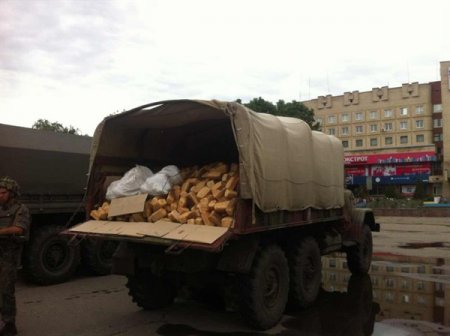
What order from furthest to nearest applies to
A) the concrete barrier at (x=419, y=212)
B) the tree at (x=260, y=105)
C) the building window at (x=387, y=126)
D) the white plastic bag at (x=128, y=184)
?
the building window at (x=387, y=126), the tree at (x=260, y=105), the concrete barrier at (x=419, y=212), the white plastic bag at (x=128, y=184)

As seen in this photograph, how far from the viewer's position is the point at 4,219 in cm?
590

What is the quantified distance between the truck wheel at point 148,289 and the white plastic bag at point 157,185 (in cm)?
119

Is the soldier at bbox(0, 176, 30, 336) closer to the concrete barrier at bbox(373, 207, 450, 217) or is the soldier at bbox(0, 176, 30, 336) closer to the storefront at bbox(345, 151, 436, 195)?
the concrete barrier at bbox(373, 207, 450, 217)

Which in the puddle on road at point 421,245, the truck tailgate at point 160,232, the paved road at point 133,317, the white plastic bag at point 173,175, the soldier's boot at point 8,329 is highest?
the white plastic bag at point 173,175

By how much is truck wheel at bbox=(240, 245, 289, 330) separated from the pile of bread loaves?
84 cm

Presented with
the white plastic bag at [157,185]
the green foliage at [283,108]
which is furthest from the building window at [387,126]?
the white plastic bag at [157,185]

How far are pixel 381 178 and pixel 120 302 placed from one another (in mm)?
68966

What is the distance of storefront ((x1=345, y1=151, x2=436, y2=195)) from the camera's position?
70.4 meters

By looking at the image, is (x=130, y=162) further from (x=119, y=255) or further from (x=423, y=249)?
(x=423, y=249)

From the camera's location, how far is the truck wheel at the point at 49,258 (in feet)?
29.7

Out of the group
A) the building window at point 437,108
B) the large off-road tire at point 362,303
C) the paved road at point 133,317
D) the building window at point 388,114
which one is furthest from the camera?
the building window at point 388,114

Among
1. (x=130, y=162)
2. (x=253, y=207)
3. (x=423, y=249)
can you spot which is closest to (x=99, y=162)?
(x=130, y=162)

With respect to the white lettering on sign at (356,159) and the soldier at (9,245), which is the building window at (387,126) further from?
the soldier at (9,245)

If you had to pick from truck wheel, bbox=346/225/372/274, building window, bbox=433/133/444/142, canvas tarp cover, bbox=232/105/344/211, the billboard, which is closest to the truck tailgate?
canvas tarp cover, bbox=232/105/344/211
